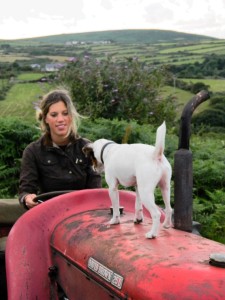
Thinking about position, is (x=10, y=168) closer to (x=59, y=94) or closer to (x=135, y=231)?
(x=59, y=94)

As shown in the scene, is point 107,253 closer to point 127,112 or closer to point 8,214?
point 8,214

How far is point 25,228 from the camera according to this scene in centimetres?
288

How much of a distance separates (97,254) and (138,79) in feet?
23.6

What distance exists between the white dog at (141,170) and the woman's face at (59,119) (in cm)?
96

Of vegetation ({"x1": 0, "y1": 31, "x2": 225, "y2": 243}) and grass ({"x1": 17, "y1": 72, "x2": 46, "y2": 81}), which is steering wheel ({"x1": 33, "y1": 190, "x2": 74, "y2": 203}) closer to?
vegetation ({"x1": 0, "y1": 31, "x2": 225, "y2": 243})

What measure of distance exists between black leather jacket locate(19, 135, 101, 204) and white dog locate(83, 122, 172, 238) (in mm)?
1066

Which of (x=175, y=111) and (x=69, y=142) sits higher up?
(x=69, y=142)

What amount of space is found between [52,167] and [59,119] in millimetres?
340

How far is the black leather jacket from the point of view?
3.51 metres

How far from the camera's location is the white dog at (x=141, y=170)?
2117 millimetres

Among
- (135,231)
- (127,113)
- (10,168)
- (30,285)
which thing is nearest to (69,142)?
(30,285)

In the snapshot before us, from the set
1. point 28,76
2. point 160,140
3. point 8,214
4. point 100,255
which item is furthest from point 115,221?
point 28,76

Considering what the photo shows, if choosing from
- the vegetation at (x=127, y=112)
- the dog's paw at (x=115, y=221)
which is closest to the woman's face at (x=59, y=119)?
the vegetation at (x=127, y=112)

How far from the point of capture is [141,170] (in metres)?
2.13
